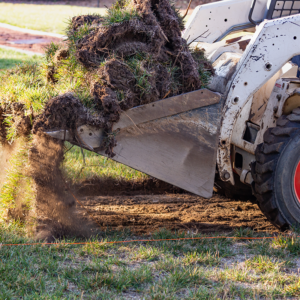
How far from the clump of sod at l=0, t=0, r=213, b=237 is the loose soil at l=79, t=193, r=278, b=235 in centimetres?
73

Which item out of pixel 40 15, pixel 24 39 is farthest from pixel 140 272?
pixel 40 15

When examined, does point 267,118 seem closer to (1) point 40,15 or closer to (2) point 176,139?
(2) point 176,139

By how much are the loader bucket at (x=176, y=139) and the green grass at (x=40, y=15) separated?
44.2 ft

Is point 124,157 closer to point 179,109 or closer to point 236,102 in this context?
point 179,109

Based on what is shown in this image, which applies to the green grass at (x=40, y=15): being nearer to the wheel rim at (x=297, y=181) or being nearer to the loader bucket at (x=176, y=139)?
the loader bucket at (x=176, y=139)

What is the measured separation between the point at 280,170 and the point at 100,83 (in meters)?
1.80

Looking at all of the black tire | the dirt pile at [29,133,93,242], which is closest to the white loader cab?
the black tire

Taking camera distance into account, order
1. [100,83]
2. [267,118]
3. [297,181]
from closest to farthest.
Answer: [100,83]
[297,181]
[267,118]

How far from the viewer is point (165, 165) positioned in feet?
12.5

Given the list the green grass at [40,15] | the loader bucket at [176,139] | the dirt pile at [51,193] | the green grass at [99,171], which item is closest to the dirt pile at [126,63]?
the loader bucket at [176,139]

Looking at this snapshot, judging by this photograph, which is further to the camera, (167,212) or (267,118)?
(167,212)

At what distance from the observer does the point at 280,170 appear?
3809 mm

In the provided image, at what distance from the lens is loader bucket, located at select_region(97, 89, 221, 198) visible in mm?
3658

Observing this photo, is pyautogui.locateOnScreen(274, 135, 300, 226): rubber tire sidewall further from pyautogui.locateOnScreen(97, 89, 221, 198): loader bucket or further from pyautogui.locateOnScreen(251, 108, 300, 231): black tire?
pyautogui.locateOnScreen(97, 89, 221, 198): loader bucket
